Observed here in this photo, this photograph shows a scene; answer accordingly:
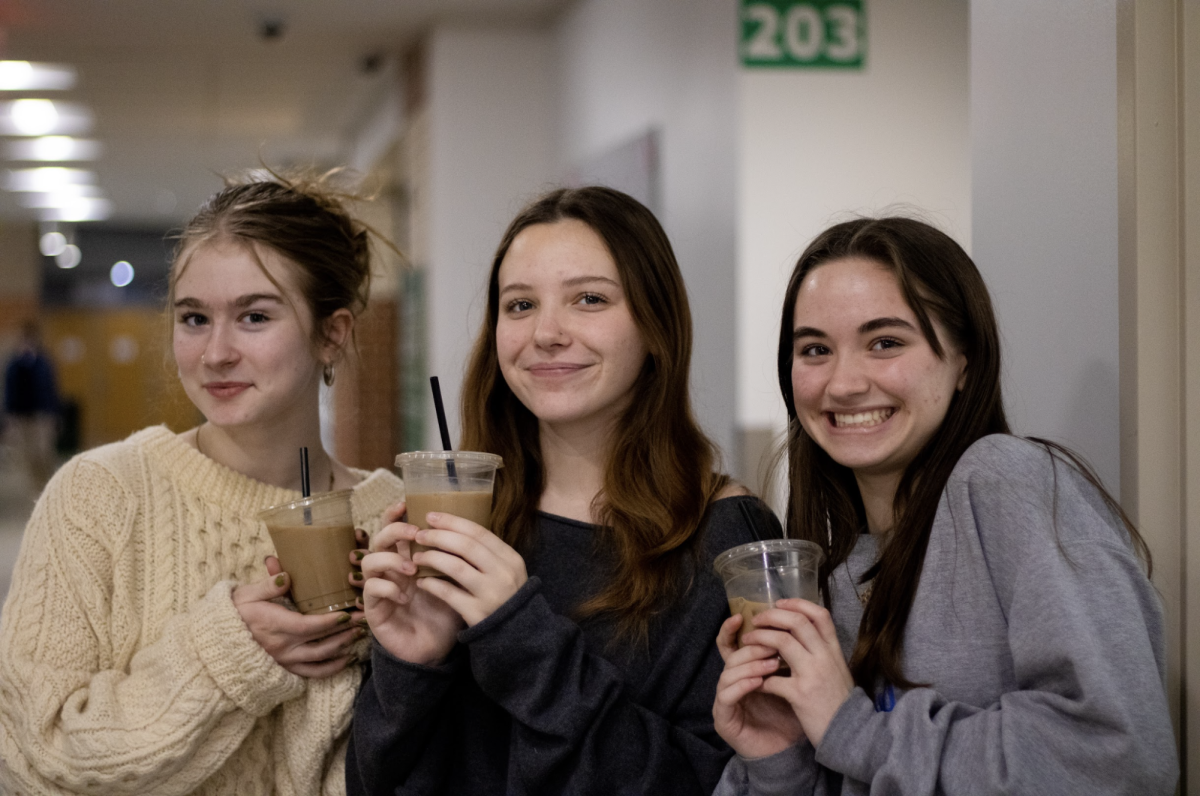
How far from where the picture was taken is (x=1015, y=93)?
2.08 m

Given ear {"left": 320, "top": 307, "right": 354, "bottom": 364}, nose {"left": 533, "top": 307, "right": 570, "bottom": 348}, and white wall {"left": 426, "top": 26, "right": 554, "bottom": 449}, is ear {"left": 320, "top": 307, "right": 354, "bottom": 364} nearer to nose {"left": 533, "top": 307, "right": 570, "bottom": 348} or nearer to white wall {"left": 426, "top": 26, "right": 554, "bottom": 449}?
nose {"left": 533, "top": 307, "right": 570, "bottom": 348}

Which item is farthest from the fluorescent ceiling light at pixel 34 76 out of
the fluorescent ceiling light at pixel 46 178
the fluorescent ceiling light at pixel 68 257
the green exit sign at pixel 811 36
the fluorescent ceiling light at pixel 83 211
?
the fluorescent ceiling light at pixel 68 257

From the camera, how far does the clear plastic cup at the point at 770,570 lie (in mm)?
1511

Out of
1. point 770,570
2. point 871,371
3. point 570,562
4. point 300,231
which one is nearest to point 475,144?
point 300,231

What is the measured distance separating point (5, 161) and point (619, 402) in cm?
1093

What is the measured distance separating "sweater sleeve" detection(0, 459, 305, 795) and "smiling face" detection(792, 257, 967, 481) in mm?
969

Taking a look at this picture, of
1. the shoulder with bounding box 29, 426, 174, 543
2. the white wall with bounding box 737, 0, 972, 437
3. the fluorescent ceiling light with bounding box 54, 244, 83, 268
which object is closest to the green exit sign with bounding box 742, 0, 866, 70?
the white wall with bounding box 737, 0, 972, 437

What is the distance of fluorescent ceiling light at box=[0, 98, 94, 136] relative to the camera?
8652mm

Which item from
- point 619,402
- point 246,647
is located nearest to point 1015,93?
point 619,402

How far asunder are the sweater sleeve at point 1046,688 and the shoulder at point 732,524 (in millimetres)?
450

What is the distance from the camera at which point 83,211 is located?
588 inches

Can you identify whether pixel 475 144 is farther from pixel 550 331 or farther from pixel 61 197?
pixel 61 197

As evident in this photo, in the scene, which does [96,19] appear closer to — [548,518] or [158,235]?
[548,518]

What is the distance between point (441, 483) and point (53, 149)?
10.2m
